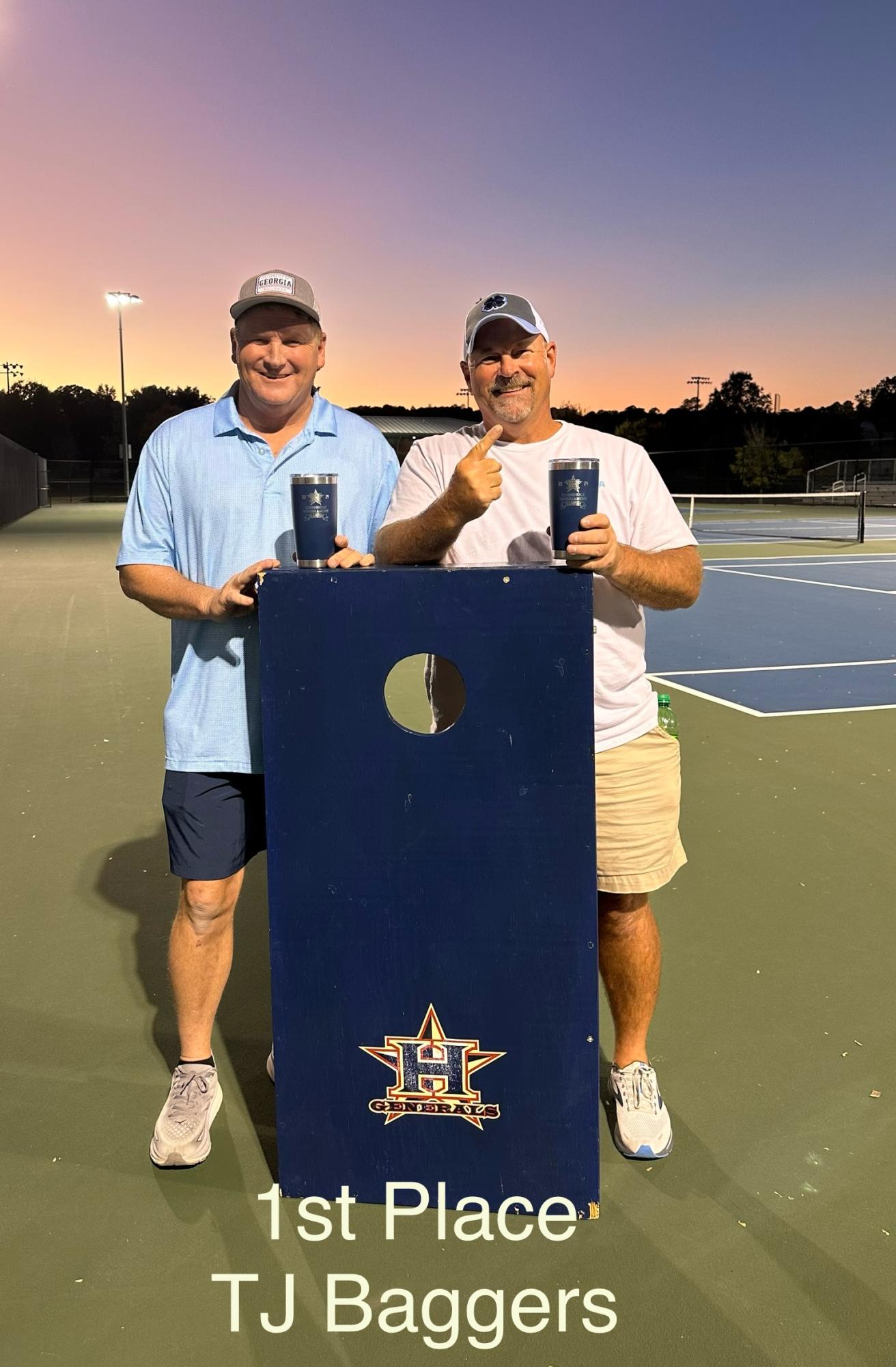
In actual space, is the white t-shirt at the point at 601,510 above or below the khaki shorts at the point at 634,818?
above

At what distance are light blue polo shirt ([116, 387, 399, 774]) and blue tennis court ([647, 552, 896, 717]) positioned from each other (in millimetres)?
5309

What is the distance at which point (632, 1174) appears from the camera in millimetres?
2727

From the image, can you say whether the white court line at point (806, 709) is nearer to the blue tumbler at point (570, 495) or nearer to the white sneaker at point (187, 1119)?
the white sneaker at point (187, 1119)

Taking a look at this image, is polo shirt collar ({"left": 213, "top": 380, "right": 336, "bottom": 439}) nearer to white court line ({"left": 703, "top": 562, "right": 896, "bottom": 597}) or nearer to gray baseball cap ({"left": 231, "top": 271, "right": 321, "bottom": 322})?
gray baseball cap ({"left": 231, "top": 271, "right": 321, "bottom": 322})

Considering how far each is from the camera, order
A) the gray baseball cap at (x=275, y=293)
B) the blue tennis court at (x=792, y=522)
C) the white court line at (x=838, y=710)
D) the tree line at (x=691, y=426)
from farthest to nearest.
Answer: the tree line at (x=691, y=426) < the blue tennis court at (x=792, y=522) < the white court line at (x=838, y=710) < the gray baseball cap at (x=275, y=293)

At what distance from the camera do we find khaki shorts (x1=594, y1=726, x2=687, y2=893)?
2.81m

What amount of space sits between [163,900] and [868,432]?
284 ft

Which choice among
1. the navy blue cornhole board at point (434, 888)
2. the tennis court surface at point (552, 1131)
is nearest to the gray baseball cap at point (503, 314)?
the navy blue cornhole board at point (434, 888)

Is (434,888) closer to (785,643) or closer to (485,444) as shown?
(485,444)

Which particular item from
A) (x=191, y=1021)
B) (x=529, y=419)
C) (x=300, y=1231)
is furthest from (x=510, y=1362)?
(x=529, y=419)

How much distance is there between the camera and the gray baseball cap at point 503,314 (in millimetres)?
2725

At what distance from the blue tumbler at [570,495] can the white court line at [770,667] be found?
6.72 m

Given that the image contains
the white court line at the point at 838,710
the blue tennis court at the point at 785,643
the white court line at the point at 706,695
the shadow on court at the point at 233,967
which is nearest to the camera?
the shadow on court at the point at 233,967

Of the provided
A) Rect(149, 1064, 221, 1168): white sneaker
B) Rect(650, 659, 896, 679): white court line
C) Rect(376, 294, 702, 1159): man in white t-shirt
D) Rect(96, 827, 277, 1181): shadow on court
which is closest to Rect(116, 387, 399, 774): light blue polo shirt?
Rect(376, 294, 702, 1159): man in white t-shirt
